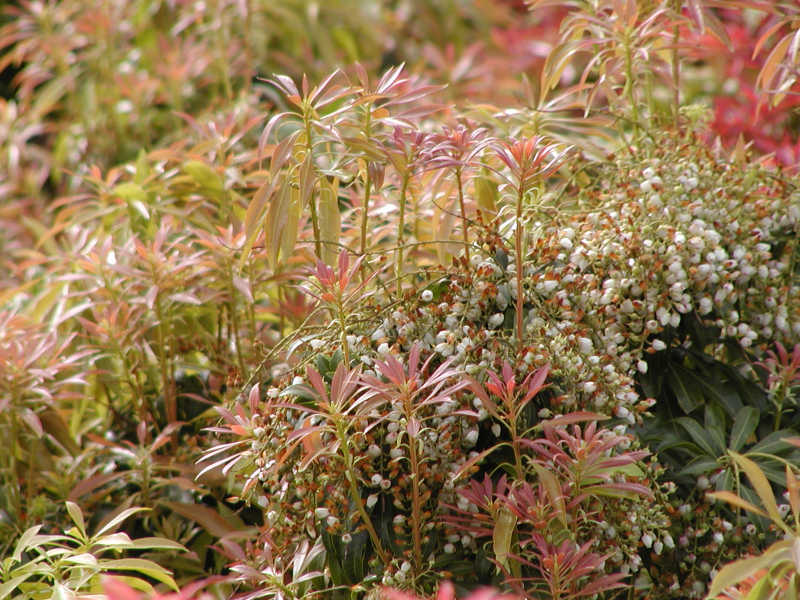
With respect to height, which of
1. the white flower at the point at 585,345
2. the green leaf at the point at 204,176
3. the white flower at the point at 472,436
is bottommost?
the white flower at the point at 472,436

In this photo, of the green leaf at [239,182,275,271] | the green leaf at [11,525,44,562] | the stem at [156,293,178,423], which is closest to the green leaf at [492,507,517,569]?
the green leaf at [239,182,275,271]

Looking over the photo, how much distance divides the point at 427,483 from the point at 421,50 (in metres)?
2.56

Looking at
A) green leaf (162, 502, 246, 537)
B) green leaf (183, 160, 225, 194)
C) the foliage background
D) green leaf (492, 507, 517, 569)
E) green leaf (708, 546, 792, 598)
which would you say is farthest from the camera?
green leaf (183, 160, 225, 194)

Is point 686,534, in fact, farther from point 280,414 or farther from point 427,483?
point 280,414

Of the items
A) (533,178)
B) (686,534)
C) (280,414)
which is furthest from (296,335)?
(686,534)

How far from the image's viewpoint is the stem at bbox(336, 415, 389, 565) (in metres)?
1.08

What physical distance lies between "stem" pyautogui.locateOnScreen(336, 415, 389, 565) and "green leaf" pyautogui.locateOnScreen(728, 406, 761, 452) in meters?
0.54

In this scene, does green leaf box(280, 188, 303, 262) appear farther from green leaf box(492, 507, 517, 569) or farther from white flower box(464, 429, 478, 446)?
green leaf box(492, 507, 517, 569)

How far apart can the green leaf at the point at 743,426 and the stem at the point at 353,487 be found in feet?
1.79

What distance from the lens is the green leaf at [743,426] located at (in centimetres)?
128

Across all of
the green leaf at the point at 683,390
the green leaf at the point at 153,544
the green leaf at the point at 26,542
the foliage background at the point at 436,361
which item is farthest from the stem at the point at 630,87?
the green leaf at the point at 26,542

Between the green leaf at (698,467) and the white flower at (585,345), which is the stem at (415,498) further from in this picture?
the green leaf at (698,467)

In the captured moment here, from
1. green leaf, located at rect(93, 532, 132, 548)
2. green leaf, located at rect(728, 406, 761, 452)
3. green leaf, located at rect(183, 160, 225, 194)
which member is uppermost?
green leaf, located at rect(183, 160, 225, 194)

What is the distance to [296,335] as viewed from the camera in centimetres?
131
